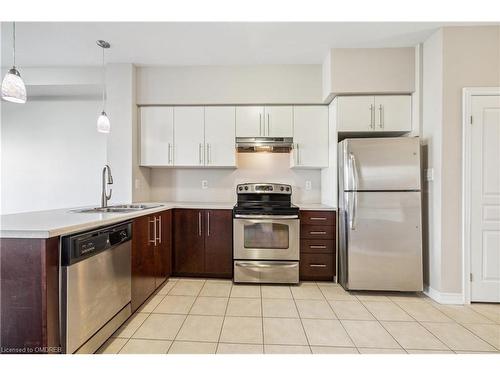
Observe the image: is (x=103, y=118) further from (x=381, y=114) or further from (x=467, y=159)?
(x=467, y=159)

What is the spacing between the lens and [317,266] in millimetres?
2891

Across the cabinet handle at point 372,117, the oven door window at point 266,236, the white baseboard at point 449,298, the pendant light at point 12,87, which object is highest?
the cabinet handle at point 372,117

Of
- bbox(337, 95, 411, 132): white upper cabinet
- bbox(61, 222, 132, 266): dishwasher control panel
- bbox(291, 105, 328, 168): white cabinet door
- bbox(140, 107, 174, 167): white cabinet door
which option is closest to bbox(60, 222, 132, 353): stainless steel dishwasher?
bbox(61, 222, 132, 266): dishwasher control panel

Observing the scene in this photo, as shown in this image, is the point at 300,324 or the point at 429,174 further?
the point at 429,174

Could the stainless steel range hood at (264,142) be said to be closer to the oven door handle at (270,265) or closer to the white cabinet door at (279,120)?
the white cabinet door at (279,120)

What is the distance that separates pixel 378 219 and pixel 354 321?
3.40ft

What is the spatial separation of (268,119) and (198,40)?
1.20 meters

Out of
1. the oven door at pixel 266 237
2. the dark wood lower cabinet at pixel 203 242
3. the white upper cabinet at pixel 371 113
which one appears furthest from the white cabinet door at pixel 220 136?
the white upper cabinet at pixel 371 113

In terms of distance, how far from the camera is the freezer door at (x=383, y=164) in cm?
251

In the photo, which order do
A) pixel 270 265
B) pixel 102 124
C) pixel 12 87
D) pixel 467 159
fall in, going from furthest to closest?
pixel 270 265
pixel 102 124
pixel 467 159
pixel 12 87

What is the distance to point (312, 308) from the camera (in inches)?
90.0

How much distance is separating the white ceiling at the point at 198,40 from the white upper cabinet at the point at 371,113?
0.57m

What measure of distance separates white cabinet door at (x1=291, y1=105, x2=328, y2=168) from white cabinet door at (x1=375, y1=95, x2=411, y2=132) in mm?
615

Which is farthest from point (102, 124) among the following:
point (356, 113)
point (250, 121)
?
point (356, 113)
